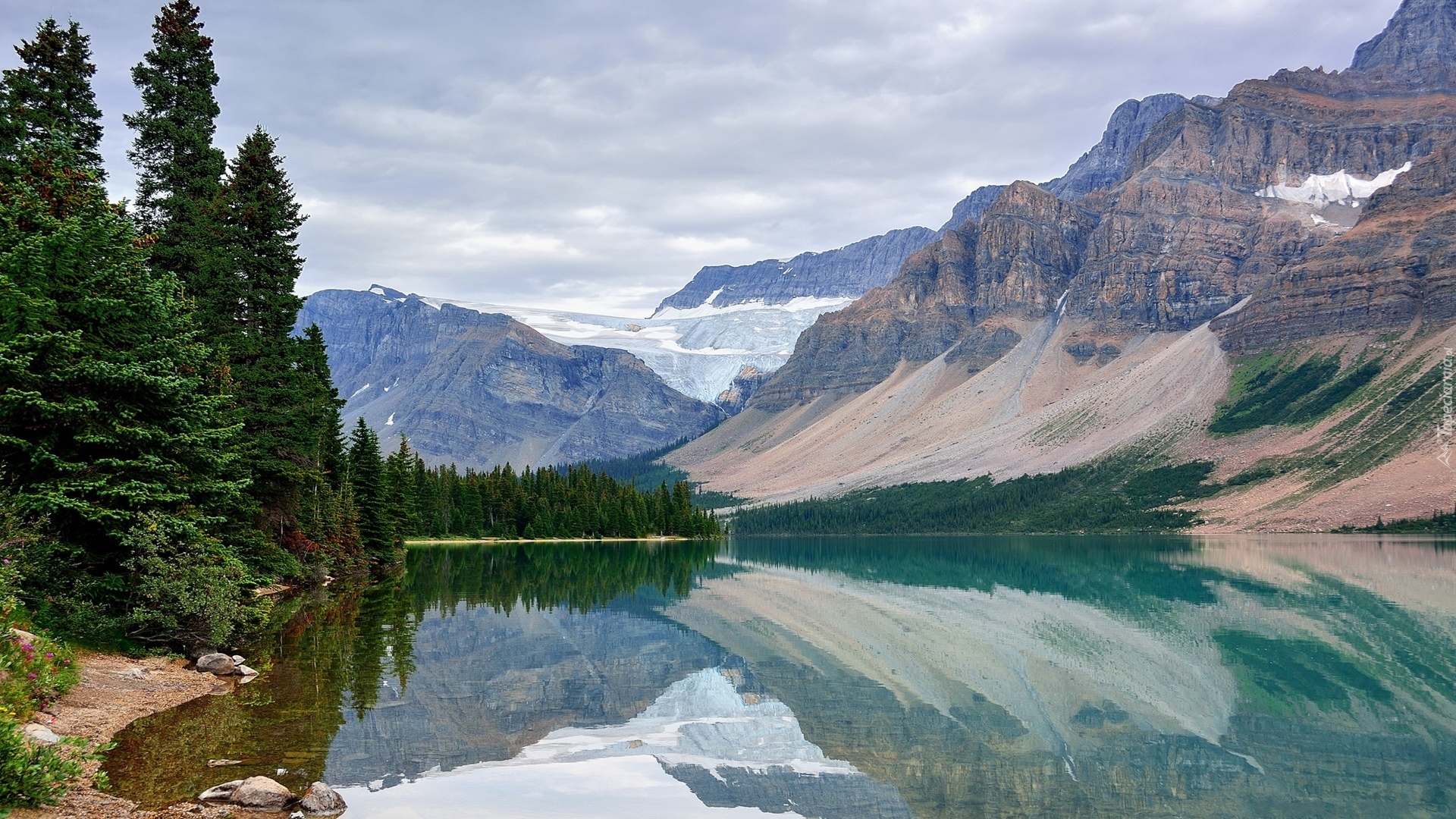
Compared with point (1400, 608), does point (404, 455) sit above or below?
above

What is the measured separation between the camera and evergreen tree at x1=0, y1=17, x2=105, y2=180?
131 feet

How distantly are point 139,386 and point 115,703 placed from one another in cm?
1023

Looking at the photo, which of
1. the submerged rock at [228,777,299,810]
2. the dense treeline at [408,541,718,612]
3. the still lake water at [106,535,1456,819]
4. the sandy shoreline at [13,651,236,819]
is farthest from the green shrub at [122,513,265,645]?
the dense treeline at [408,541,718,612]

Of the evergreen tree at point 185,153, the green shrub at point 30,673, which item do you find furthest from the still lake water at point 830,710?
the evergreen tree at point 185,153

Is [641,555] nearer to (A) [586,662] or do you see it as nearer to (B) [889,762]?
(A) [586,662]

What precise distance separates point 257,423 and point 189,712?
27.5 metres

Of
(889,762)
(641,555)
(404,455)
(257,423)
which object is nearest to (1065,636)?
(889,762)

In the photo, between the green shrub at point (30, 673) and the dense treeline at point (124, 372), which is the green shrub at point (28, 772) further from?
the dense treeline at point (124, 372)

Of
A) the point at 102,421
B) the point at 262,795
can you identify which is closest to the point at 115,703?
the point at 262,795

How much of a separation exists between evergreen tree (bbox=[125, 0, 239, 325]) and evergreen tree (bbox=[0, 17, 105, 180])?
3.01 metres

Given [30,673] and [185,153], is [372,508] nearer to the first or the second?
[185,153]

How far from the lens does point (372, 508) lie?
86125 mm

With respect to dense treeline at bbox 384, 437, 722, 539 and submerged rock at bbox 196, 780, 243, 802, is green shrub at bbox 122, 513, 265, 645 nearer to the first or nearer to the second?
submerged rock at bbox 196, 780, 243, 802

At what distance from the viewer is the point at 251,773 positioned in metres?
19.9
